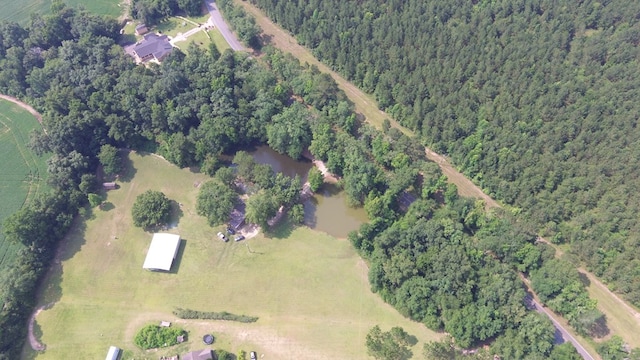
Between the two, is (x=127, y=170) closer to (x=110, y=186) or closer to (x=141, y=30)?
(x=110, y=186)

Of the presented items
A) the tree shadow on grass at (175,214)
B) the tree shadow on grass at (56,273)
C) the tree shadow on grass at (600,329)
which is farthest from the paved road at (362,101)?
the tree shadow on grass at (56,273)

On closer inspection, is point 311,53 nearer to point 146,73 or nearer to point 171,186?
point 146,73

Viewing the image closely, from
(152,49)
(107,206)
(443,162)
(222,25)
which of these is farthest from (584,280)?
(152,49)

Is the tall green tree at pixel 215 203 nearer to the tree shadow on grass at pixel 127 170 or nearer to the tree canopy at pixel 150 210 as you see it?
the tree canopy at pixel 150 210

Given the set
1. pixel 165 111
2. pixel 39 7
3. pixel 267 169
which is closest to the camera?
pixel 267 169

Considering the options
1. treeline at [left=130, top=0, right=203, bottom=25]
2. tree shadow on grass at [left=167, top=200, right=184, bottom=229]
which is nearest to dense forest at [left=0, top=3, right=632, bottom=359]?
tree shadow on grass at [left=167, top=200, right=184, bottom=229]

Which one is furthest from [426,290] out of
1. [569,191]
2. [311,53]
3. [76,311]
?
[311,53]
